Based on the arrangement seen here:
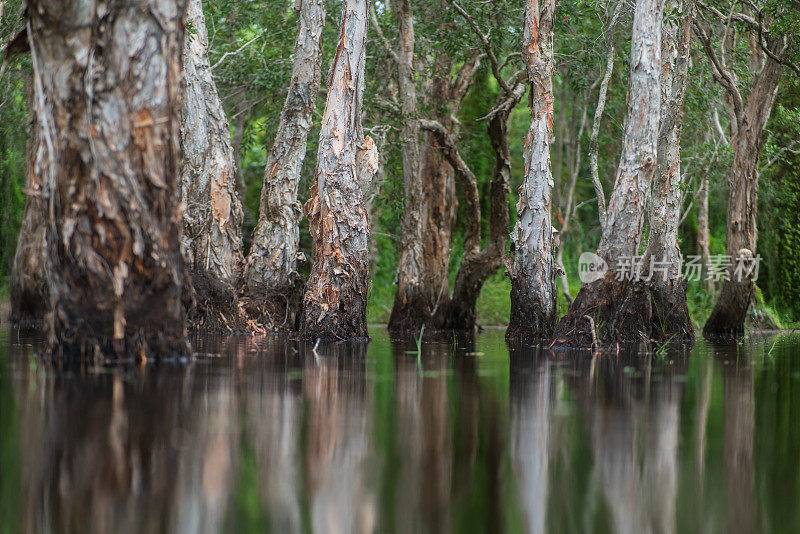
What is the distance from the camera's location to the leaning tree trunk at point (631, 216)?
11.6 m

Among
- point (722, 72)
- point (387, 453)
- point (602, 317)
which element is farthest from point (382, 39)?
point (387, 453)

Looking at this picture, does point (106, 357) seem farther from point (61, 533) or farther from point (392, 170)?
point (392, 170)

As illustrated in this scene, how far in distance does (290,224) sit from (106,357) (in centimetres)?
835

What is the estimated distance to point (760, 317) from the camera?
20438mm

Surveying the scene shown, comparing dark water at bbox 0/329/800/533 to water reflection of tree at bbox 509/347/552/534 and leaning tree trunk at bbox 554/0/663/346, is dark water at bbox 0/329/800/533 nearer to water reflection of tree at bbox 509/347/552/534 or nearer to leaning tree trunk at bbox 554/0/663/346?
water reflection of tree at bbox 509/347/552/534

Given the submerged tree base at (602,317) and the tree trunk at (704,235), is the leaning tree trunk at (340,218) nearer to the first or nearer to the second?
the submerged tree base at (602,317)

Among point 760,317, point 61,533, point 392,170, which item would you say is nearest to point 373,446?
point 61,533

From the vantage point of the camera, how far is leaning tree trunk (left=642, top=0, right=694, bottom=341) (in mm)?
13516

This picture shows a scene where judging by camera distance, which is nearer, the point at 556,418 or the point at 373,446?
the point at 373,446

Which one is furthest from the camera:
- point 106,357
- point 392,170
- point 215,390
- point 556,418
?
point 392,170

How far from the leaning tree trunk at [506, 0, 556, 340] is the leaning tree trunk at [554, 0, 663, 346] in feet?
4.39

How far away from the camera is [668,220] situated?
15141 millimetres

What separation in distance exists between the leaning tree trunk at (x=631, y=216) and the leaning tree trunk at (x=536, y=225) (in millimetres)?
1339

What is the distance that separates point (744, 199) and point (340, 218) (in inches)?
325
